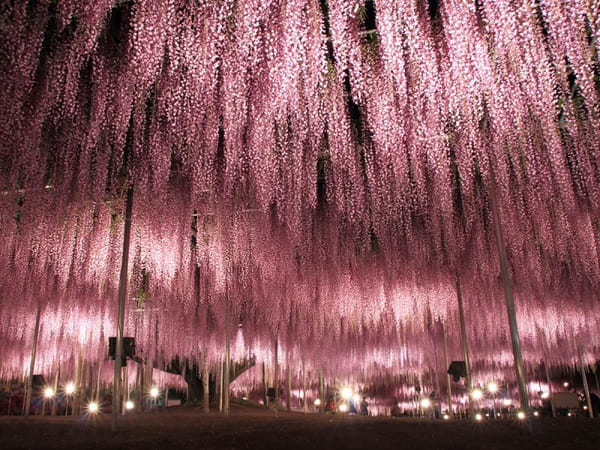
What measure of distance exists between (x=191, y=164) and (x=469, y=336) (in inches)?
478

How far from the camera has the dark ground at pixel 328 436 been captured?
14.9ft

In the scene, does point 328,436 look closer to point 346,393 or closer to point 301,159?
point 301,159

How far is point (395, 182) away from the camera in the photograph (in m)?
7.29

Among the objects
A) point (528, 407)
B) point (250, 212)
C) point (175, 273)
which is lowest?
point (528, 407)

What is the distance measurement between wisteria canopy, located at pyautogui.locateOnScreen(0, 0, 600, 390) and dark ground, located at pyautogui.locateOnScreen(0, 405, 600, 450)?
3001 mm

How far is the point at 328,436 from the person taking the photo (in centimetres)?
484

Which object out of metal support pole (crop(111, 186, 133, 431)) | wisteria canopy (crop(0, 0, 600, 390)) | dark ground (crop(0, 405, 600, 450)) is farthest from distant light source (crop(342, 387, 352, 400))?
metal support pole (crop(111, 186, 133, 431))

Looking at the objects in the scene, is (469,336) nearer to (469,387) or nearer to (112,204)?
(469,387)

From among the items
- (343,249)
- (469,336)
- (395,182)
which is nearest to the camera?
(395,182)

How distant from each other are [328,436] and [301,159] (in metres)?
3.46

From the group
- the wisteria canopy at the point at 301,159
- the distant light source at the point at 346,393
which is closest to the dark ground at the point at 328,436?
the wisteria canopy at the point at 301,159

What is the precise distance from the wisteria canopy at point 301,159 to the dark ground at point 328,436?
9.85 feet

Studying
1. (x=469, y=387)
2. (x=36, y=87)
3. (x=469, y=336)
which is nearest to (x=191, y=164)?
(x=36, y=87)

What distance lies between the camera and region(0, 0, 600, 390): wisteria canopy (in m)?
4.15
